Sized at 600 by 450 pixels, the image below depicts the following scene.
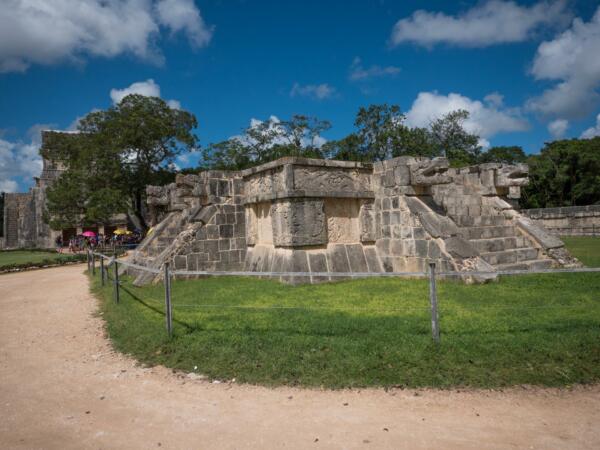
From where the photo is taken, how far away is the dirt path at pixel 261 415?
270 centimetres

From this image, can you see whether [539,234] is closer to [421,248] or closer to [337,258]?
[421,248]

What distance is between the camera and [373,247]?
8.41 m

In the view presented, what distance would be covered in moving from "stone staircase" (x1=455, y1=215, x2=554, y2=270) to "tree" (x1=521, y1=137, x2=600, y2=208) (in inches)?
967

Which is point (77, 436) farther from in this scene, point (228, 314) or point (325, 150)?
point (325, 150)

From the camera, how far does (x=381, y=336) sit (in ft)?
13.8

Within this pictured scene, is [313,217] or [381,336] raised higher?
[313,217]

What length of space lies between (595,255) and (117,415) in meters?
11.4

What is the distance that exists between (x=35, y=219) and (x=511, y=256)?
39826 millimetres

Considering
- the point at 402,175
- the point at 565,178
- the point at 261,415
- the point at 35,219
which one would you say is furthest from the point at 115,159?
the point at 565,178

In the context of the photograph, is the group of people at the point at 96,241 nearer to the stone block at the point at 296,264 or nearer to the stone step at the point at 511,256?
the stone block at the point at 296,264

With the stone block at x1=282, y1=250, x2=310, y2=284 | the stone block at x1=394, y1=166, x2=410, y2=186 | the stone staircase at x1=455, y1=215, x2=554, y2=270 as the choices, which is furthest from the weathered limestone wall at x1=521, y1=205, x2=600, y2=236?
the stone block at x1=282, y1=250, x2=310, y2=284

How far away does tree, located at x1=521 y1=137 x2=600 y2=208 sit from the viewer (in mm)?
28500

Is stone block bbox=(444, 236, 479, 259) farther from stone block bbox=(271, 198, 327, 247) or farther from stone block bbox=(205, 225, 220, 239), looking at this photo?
stone block bbox=(205, 225, 220, 239)

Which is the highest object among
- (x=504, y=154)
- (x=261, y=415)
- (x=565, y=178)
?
(x=504, y=154)
